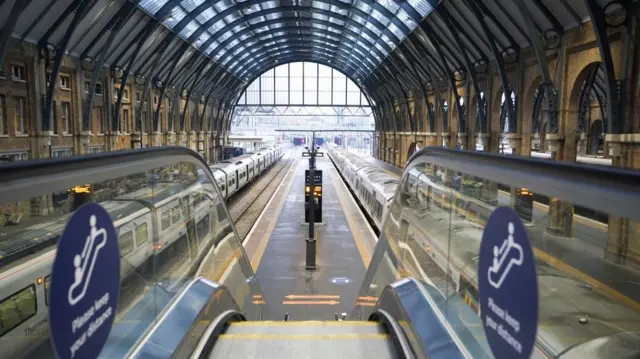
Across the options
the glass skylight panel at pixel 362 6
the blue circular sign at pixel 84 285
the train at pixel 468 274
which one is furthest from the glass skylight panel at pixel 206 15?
the blue circular sign at pixel 84 285

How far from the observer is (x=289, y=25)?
39.4 meters

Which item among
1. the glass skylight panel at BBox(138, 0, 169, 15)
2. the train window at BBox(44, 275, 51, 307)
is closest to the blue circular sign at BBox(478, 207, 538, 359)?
the train window at BBox(44, 275, 51, 307)

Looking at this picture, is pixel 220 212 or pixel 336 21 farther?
pixel 336 21

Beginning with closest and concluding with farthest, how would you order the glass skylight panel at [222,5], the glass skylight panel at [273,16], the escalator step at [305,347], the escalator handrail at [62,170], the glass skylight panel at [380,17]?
the escalator handrail at [62,170] → the escalator step at [305,347] → the glass skylight panel at [222,5] → the glass skylight panel at [380,17] → the glass skylight panel at [273,16]

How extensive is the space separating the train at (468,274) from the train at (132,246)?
1.94 m

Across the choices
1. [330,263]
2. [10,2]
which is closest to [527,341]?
[330,263]

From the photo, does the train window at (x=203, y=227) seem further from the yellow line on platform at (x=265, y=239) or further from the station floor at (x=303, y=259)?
the yellow line on platform at (x=265, y=239)

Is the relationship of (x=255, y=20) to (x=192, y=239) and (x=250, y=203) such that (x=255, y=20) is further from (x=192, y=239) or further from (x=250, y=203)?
(x=192, y=239)

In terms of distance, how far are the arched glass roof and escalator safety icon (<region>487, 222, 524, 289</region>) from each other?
847 inches

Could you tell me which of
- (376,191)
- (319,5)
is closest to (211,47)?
(319,5)

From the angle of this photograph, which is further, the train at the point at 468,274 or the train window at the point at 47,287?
the train at the point at 468,274

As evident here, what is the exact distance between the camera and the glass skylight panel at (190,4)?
25.7 metres

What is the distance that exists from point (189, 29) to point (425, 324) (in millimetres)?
Result: 29012

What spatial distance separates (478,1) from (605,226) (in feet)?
62.1
